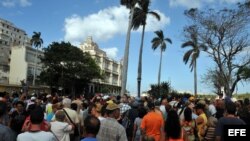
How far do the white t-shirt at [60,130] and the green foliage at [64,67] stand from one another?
68.9 m

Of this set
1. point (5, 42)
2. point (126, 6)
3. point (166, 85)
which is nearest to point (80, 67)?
point (166, 85)

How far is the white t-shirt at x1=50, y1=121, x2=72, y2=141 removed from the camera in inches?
300

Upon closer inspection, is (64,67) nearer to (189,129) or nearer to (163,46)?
(163,46)

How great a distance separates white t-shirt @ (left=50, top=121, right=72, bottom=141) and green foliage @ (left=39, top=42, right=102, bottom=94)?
68.9 metres

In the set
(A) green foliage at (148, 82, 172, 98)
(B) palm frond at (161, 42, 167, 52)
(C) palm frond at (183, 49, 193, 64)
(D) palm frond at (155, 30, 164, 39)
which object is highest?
(D) palm frond at (155, 30, 164, 39)

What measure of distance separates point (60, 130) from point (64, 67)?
71360 millimetres

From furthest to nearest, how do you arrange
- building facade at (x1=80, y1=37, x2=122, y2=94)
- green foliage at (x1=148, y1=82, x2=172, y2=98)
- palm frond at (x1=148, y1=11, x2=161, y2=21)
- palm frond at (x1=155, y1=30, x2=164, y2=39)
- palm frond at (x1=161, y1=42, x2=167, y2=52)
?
A: building facade at (x1=80, y1=37, x2=122, y2=94) → palm frond at (x1=161, y1=42, x2=167, y2=52) → palm frond at (x1=155, y1=30, x2=164, y2=39) → green foliage at (x1=148, y1=82, x2=172, y2=98) → palm frond at (x1=148, y1=11, x2=161, y2=21)

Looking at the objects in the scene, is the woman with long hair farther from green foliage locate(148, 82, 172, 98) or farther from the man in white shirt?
green foliage locate(148, 82, 172, 98)

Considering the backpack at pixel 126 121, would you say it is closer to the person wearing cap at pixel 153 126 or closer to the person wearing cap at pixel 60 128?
the person wearing cap at pixel 153 126

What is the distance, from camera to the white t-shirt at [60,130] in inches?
300

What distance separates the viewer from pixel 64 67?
3078 inches

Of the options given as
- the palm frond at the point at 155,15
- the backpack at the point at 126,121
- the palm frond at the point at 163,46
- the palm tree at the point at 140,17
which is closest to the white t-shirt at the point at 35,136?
the backpack at the point at 126,121

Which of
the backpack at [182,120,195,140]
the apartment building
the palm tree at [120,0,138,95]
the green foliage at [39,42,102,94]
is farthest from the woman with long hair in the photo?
the apartment building

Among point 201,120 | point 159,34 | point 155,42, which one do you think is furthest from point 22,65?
point 201,120
